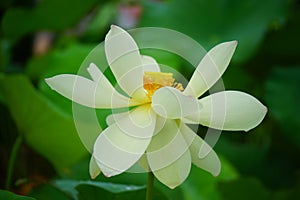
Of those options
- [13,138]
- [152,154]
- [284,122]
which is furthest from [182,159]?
[284,122]

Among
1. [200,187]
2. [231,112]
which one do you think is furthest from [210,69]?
[200,187]

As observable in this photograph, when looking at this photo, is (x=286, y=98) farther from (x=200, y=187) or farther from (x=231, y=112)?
(x=231, y=112)

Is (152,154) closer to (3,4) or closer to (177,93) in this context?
(177,93)

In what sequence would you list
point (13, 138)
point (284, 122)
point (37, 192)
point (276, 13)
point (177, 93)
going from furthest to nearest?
point (276, 13) → point (284, 122) → point (13, 138) → point (37, 192) → point (177, 93)

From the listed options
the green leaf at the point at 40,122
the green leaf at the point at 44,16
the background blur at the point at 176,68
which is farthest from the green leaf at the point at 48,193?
the green leaf at the point at 44,16

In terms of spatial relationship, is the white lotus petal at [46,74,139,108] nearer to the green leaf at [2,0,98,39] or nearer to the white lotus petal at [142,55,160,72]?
the white lotus petal at [142,55,160,72]

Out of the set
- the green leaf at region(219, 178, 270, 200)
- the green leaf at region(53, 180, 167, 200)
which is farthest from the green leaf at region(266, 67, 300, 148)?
the green leaf at region(53, 180, 167, 200)

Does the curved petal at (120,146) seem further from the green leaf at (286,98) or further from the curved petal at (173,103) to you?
the green leaf at (286,98)
